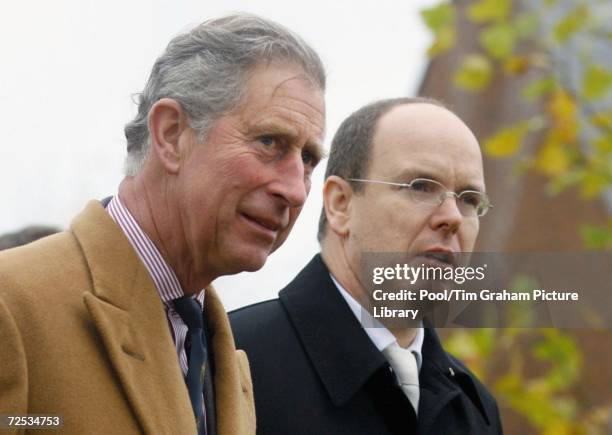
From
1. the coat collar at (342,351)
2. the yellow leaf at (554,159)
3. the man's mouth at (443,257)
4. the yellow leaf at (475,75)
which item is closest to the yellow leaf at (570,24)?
the yellow leaf at (475,75)

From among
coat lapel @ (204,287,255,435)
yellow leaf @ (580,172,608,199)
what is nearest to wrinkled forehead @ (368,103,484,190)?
yellow leaf @ (580,172,608,199)

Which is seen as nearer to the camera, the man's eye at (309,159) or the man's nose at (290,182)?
the man's nose at (290,182)

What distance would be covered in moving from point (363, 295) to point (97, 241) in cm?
138

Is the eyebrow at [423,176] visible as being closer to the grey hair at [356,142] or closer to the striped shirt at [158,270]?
the grey hair at [356,142]

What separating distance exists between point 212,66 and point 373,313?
49.5 inches

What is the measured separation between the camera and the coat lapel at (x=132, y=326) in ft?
10.1

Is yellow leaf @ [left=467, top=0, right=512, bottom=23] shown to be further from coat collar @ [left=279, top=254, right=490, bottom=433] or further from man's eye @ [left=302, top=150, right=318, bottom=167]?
man's eye @ [left=302, top=150, right=318, bottom=167]

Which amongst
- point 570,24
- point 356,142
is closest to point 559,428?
point 356,142

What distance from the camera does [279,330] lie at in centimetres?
434

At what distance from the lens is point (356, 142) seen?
4723 mm

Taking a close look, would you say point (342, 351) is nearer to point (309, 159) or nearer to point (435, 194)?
point (435, 194)

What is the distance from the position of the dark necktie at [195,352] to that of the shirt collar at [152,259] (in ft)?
0.13

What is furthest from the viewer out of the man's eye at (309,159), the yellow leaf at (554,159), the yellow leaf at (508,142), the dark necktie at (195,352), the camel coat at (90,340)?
the yellow leaf at (554,159)

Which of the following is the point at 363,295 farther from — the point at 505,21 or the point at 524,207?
the point at 524,207
